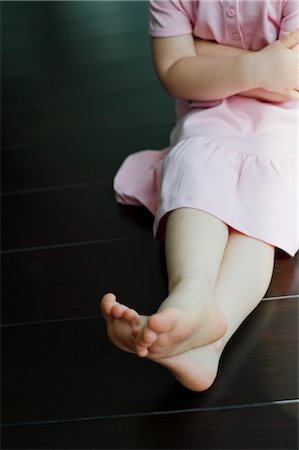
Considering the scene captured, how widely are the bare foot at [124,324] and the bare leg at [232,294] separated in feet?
0.14

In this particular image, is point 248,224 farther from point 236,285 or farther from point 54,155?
point 54,155

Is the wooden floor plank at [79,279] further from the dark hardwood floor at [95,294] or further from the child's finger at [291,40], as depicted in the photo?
the child's finger at [291,40]

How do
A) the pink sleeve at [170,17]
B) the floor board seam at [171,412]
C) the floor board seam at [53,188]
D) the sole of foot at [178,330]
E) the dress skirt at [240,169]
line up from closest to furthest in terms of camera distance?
1. the sole of foot at [178,330]
2. the floor board seam at [171,412]
3. the dress skirt at [240,169]
4. the pink sleeve at [170,17]
5. the floor board seam at [53,188]

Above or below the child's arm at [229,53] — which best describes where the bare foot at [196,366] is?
below

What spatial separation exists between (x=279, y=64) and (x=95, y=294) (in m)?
0.42

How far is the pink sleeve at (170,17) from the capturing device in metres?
1.06

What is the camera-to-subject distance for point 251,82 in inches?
39.4

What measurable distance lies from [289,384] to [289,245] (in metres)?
0.20

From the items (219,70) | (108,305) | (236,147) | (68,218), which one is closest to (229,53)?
(219,70)

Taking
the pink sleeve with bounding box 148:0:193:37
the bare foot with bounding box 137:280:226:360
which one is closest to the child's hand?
the pink sleeve with bounding box 148:0:193:37

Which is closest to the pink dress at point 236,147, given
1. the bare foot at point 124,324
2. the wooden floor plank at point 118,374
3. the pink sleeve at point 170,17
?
the pink sleeve at point 170,17

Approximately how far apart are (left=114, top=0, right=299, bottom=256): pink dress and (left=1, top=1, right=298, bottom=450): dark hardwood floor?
0.10m

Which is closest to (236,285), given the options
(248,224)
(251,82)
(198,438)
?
(248,224)

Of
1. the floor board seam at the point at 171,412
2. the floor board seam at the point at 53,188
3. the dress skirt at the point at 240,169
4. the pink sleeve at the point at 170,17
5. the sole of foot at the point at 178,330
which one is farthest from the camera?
the floor board seam at the point at 53,188
